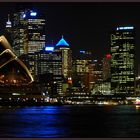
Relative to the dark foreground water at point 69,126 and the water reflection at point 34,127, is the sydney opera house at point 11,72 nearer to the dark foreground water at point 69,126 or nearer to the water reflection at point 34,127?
the dark foreground water at point 69,126

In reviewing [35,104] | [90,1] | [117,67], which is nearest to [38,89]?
[35,104]

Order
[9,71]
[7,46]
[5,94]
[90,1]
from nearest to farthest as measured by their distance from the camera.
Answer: [90,1] < [7,46] < [9,71] < [5,94]

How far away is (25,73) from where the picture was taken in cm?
4478

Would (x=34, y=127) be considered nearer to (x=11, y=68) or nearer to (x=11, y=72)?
(x=11, y=68)

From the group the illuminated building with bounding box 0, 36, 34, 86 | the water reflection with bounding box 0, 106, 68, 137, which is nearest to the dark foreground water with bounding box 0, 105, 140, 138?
the water reflection with bounding box 0, 106, 68, 137

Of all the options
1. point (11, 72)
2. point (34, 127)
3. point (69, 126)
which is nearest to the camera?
point (34, 127)

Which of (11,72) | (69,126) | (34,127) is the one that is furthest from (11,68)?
(34,127)

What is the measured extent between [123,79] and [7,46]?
1159 inches

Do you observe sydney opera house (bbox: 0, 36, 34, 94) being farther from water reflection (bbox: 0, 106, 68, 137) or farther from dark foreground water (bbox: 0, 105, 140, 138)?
water reflection (bbox: 0, 106, 68, 137)

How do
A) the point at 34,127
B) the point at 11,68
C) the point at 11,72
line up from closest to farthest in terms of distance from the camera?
the point at 34,127 → the point at 11,68 → the point at 11,72

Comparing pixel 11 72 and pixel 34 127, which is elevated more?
pixel 11 72

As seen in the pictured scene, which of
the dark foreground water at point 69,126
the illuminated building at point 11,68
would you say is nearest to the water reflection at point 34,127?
the dark foreground water at point 69,126

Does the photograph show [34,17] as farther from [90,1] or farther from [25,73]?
[90,1]

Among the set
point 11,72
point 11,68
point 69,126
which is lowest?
point 69,126
